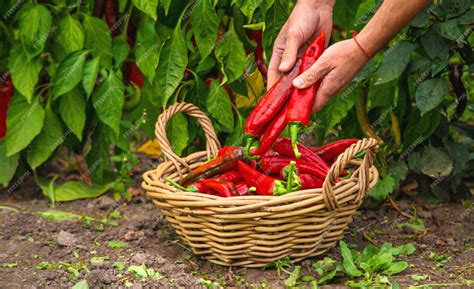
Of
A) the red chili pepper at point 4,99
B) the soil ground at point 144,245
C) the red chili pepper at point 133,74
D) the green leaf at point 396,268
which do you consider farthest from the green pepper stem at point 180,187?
the red chili pepper at point 4,99

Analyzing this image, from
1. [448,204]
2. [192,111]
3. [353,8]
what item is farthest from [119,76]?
[448,204]

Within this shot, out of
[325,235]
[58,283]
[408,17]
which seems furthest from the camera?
[325,235]

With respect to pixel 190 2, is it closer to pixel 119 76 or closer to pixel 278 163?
pixel 119 76

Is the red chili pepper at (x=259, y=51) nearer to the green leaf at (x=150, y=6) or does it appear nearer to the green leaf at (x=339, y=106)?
the green leaf at (x=339, y=106)

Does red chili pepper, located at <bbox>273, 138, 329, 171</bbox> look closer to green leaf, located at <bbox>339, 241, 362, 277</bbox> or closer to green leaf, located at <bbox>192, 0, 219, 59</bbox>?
green leaf, located at <bbox>339, 241, 362, 277</bbox>

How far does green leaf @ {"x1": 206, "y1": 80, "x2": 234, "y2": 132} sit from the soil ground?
580 millimetres

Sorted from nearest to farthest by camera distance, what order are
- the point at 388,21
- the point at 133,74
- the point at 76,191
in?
the point at 388,21
the point at 76,191
the point at 133,74

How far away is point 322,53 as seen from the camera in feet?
10.2

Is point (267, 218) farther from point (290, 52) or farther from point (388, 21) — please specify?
point (388, 21)

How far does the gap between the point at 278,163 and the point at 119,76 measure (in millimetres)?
1013

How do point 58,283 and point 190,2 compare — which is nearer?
point 58,283

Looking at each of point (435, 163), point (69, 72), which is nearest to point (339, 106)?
point (435, 163)

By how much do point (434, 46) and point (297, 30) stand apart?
79 centimetres

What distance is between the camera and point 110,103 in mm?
3889
